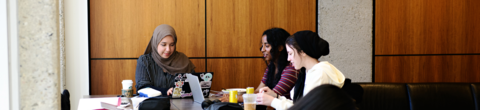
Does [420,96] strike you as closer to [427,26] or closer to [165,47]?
[427,26]

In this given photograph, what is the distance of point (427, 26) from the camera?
405cm

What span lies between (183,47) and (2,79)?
2.49 m

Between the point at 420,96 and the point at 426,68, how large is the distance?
1797mm

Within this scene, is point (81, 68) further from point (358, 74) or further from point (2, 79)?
point (358, 74)

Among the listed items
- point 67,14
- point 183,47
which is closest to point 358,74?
point 183,47

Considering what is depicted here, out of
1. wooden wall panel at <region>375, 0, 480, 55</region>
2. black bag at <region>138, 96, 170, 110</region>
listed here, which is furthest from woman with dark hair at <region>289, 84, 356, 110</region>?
wooden wall panel at <region>375, 0, 480, 55</region>

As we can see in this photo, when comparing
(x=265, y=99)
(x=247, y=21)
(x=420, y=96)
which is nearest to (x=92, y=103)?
(x=265, y=99)

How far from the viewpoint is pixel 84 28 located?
10.6ft

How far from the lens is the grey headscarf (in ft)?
9.84

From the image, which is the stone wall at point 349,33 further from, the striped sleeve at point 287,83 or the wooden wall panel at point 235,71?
the striped sleeve at point 287,83

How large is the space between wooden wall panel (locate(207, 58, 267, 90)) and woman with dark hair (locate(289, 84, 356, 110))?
9.57 ft

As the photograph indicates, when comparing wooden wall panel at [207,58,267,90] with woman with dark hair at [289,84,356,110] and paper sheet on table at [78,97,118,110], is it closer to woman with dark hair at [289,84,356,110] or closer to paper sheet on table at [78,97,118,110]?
paper sheet on table at [78,97,118,110]

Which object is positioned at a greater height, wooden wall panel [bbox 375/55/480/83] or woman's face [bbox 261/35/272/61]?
woman's face [bbox 261/35/272/61]

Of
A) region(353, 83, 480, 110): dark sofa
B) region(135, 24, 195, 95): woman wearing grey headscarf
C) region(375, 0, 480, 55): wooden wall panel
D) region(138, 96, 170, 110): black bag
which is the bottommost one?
region(353, 83, 480, 110): dark sofa
